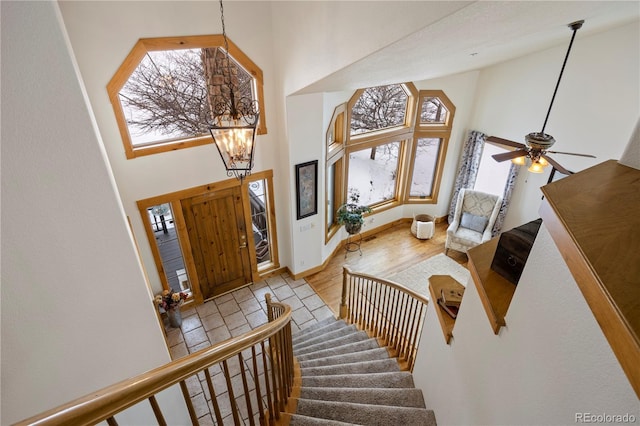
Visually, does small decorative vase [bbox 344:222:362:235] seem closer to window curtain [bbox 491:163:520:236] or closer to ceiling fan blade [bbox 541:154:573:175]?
window curtain [bbox 491:163:520:236]

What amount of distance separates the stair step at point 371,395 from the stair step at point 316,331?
5.85ft

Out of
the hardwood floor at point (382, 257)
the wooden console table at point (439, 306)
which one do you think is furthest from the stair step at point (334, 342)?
the wooden console table at point (439, 306)

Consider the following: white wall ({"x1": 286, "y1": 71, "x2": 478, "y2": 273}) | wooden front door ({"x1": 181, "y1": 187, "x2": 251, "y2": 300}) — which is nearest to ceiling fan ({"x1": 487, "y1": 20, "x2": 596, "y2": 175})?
white wall ({"x1": 286, "y1": 71, "x2": 478, "y2": 273})

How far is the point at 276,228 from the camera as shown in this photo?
577cm

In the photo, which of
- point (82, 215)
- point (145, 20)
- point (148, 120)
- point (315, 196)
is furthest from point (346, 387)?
point (145, 20)

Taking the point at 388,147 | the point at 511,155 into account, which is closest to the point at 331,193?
the point at 388,147

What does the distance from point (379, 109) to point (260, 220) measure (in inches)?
118

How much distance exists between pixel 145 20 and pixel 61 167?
2.36 metres

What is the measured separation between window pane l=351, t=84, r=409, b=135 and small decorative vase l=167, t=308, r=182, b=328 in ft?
13.5

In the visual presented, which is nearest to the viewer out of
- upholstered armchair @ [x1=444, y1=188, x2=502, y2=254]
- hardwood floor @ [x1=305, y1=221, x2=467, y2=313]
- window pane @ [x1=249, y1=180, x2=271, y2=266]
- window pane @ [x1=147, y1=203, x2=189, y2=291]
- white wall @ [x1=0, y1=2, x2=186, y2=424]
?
white wall @ [x1=0, y1=2, x2=186, y2=424]

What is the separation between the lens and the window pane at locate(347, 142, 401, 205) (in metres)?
6.82

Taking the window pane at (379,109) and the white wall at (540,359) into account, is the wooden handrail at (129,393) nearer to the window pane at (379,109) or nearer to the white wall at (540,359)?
the white wall at (540,359)

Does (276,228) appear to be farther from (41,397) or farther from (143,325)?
(41,397)

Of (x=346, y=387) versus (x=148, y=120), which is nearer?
(x=346, y=387)
